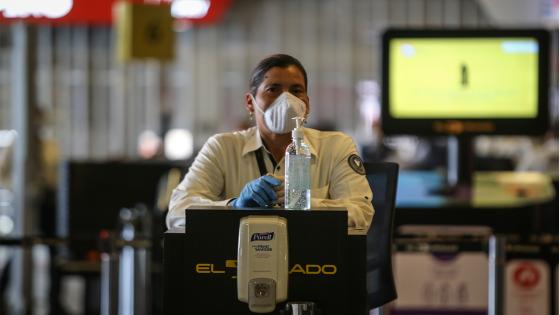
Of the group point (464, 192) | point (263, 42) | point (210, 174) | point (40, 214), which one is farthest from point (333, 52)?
point (210, 174)

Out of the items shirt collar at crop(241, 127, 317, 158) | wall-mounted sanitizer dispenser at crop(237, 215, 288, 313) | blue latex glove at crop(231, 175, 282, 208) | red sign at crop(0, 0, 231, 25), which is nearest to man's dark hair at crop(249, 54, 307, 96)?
shirt collar at crop(241, 127, 317, 158)

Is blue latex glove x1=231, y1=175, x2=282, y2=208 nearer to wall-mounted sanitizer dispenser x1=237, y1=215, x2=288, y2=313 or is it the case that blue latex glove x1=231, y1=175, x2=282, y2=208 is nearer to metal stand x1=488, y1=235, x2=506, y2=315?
wall-mounted sanitizer dispenser x1=237, y1=215, x2=288, y2=313

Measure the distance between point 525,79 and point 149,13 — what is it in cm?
380

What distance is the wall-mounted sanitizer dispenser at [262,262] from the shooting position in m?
2.53

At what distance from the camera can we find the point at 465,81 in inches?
225

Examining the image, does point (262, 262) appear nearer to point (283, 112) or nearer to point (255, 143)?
point (283, 112)

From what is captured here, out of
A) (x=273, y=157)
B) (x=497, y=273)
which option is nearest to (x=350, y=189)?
(x=273, y=157)

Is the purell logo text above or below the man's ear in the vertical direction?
below

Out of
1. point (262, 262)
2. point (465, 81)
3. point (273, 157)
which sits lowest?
point (262, 262)

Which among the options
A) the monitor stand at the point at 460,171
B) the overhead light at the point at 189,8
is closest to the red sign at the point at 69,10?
the overhead light at the point at 189,8

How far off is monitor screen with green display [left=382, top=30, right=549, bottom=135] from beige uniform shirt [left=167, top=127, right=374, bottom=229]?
2576mm

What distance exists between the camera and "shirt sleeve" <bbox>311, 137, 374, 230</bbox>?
117 inches

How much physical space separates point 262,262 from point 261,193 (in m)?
0.24

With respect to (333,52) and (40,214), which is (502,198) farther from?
(333,52)
